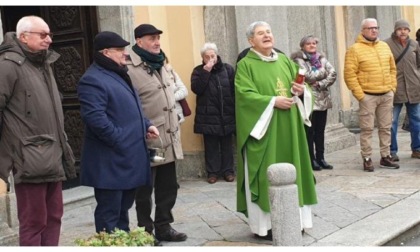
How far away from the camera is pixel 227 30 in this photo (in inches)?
363

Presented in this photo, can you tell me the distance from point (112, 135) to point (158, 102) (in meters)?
0.78

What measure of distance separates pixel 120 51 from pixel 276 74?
1.35 meters

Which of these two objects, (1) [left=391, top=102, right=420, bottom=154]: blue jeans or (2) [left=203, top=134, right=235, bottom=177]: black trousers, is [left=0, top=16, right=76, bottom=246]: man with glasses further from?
(1) [left=391, top=102, right=420, bottom=154]: blue jeans

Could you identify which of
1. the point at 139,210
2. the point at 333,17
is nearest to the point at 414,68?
the point at 333,17

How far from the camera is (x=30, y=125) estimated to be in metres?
4.68

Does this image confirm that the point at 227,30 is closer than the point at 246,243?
No

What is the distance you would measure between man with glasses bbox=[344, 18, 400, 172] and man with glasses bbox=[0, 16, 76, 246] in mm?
A: 4660

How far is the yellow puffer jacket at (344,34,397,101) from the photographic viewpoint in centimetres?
863

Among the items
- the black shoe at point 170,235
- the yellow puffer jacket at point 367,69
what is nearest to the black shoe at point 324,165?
the yellow puffer jacket at point 367,69

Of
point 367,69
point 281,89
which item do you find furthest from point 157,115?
point 367,69

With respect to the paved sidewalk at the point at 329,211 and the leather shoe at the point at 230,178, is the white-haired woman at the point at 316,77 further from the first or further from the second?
the leather shoe at the point at 230,178

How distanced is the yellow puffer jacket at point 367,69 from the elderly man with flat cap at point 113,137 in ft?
13.4

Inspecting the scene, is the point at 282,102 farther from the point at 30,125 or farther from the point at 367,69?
the point at 367,69

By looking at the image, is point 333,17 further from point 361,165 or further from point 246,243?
point 246,243
